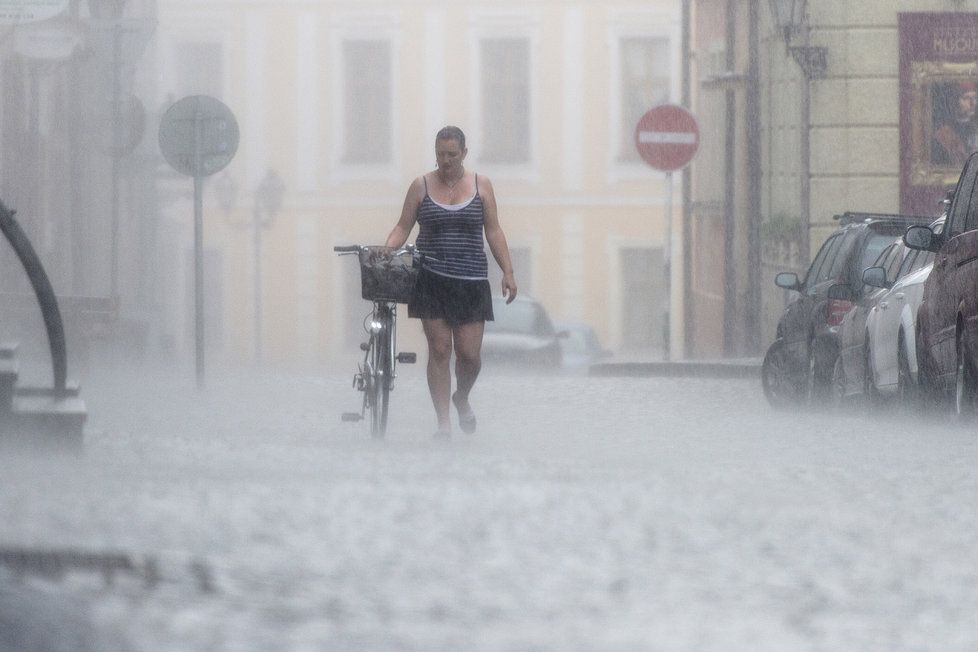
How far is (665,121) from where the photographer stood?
23484mm

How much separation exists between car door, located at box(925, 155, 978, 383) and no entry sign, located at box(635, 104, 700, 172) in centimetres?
1019

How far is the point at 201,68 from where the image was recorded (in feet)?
171

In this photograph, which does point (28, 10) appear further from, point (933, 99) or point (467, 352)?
point (933, 99)

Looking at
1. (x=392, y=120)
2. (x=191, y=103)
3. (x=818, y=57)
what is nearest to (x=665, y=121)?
(x=818, y=57)

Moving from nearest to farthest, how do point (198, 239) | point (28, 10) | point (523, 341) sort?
point (28, 10), point (198, 239), point (523, 341)

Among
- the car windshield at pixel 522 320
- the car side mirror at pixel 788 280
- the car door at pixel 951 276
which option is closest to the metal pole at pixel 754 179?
the car windshield at pixel 522 320

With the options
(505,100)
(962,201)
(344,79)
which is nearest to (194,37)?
(344,79)

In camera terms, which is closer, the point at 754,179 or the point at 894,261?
the point at 894,261

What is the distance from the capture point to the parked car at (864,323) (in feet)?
49.4

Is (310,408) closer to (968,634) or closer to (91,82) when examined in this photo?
(968,634)

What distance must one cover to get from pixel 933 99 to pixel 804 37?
1555 millimetres

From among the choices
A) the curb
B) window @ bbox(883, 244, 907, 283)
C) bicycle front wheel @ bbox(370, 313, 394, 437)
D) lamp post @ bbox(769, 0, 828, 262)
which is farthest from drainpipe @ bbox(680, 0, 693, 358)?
bicycle front wheel @ bbox(370, 313, 394, 437)

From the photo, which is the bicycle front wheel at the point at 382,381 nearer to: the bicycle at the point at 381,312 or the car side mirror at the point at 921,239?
the bicycle at the point at 381,312

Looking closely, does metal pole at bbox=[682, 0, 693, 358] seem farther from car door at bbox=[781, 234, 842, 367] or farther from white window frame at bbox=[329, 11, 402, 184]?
white window frame at bbox=[329, 11, 402, 184]
